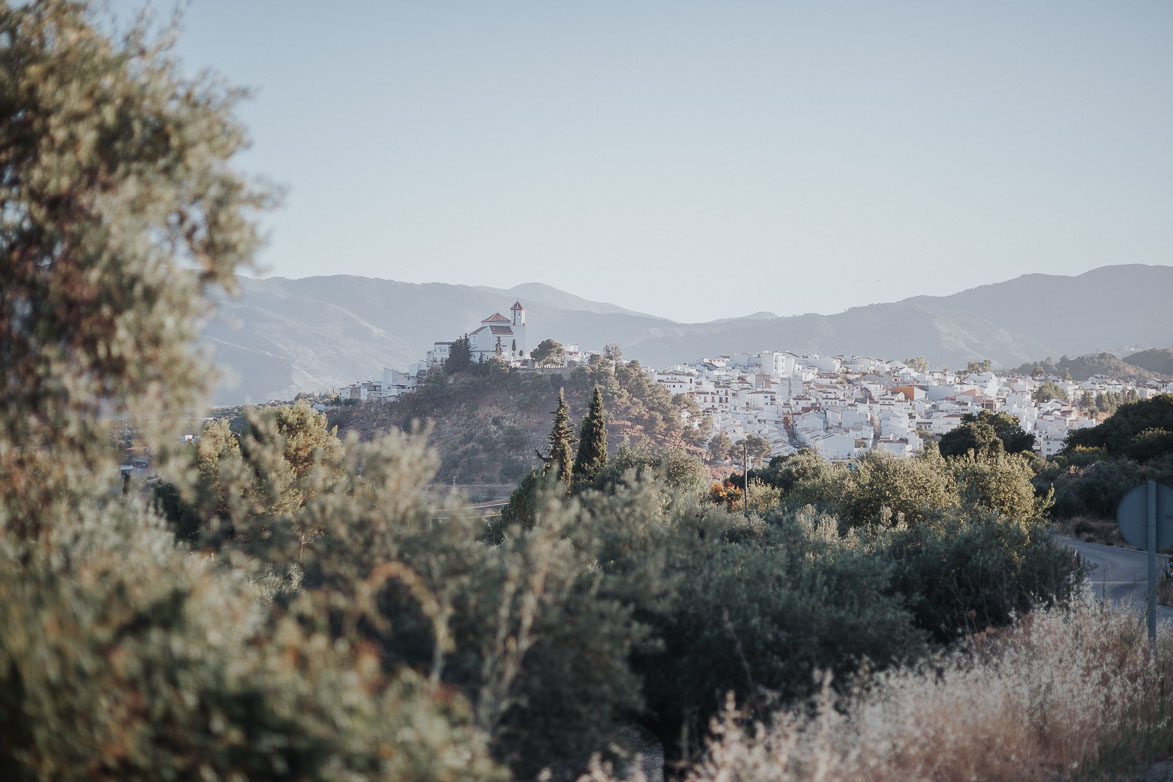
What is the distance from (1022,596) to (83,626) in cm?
1064


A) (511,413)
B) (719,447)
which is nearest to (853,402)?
(719,447)

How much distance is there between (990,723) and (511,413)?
75.6 m

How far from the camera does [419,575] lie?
5.13 meters

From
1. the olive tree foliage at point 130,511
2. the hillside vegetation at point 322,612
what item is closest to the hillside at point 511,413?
the hillside vegetation at point 322,612

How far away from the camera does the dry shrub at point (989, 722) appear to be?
178 inches

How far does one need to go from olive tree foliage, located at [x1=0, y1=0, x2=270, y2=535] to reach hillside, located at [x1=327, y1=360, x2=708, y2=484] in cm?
6355

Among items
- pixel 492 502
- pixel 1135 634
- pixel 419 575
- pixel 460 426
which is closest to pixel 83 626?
pixel 419 575

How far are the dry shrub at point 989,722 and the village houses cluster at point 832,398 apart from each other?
65402 mm

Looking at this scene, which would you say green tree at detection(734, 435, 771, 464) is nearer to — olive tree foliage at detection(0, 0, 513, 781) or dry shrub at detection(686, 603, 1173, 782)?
dry shrub at detection(686, 603, 1173, 782)

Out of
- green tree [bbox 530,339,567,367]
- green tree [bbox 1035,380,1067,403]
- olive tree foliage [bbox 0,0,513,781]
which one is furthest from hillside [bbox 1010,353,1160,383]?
olive tree foliage [bbox 0,0,513,781]

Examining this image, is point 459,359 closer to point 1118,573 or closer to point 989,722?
point 1118,573

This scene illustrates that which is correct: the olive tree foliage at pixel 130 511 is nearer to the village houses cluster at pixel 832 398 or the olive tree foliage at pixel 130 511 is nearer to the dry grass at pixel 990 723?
the dry grass at pixel 990 723

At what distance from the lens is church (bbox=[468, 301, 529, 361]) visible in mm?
95688

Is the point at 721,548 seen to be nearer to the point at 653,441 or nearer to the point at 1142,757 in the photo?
the point at 1142,757
